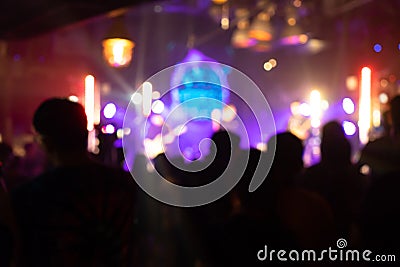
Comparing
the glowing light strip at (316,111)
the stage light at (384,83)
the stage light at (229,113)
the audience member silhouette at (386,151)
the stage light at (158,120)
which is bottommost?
the audience member silhouette at (386,151)

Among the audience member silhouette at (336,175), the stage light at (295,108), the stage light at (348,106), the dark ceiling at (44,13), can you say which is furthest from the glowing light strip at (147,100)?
the stage light at (295,108)

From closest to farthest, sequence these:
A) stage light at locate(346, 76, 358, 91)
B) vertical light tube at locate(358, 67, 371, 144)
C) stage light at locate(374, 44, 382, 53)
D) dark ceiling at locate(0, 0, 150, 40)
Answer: dark ceiling at locate(0, 0, 150, 40) → vertical light tube at locate(358, 67, 371, 144) → stage light at locate(374, 44, 382, 53) → stage light at locate(346, 76, 358, 91)

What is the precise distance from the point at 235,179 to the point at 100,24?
6.40 meters

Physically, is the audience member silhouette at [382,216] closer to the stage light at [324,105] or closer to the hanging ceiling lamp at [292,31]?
the hanging ceiling lamp at [292,31]

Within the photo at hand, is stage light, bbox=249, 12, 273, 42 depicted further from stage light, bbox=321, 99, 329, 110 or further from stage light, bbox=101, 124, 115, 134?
stage light, bbox=101, 124, 115, 134

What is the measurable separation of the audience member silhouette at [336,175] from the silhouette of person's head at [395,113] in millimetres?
356

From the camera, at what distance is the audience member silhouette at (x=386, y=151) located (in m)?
3.31

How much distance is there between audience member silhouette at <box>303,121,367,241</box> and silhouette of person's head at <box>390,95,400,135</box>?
0.36m

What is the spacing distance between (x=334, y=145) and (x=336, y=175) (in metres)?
0.17

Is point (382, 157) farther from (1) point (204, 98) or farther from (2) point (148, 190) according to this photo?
(1) point (204, 98)

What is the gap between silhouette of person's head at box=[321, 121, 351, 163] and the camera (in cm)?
314

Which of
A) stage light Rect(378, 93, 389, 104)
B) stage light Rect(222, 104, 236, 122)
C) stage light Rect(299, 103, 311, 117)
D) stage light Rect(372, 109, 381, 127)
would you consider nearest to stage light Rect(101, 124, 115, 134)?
stage light Rect(372, 109, 381, 127)

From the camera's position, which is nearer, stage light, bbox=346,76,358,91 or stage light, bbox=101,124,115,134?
stage light, bbox=101,124,115,134

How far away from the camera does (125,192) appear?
220 cm
